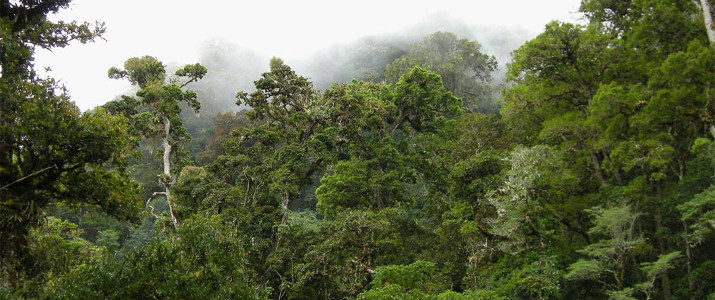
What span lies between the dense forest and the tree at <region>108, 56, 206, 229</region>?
8 cm

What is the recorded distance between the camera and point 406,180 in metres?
20.5

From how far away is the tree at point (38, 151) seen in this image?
6.65 m

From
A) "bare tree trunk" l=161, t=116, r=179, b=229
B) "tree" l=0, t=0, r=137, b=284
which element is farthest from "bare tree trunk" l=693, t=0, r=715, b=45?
"bare tree trunk" l=161, t=116, r=179, b=229

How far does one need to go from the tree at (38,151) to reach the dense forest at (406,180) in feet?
0.09

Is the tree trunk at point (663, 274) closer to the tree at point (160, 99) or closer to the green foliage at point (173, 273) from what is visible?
the green foliage at point (173, 273)

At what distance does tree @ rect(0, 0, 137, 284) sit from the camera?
6.65m

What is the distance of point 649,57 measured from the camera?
54.7ft

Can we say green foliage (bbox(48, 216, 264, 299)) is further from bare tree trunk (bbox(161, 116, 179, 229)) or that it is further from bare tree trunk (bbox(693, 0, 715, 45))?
bare tree trunk (bbox(693, 0, 715, 45))

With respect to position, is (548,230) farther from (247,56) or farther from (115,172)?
(247,56)

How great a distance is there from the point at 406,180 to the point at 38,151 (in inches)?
597

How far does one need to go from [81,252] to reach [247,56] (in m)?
57.5

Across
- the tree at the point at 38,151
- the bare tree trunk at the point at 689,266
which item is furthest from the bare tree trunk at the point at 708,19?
the tree at the point at 38,151

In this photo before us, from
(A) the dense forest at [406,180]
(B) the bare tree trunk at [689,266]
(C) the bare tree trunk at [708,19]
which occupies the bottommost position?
(B) the bare tree trunk at [689,266]

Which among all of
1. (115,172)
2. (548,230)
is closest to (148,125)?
(115,172)
